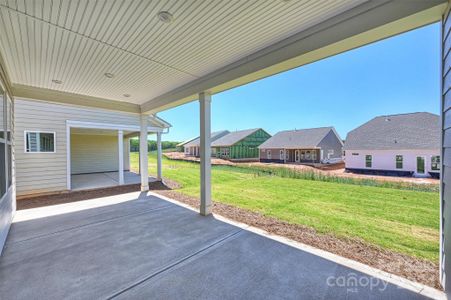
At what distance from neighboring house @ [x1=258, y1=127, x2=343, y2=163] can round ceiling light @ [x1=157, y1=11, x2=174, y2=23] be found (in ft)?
66.1

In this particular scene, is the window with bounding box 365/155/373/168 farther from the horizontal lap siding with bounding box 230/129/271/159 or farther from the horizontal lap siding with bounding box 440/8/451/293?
the horizontal lap siding with bounding box 440/8/451/293

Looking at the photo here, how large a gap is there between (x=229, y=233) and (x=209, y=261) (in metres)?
0.89

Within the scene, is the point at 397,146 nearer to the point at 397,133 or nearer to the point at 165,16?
the point at 397,133

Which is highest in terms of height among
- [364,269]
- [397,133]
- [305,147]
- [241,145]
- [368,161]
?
[397,133]

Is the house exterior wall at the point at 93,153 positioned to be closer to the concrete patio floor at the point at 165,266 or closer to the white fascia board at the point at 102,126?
the white fascia board at the point at 102,126

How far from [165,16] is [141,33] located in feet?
1.83

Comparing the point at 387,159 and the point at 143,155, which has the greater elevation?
the point at 143,155

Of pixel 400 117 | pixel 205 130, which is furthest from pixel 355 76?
pixel 205 130

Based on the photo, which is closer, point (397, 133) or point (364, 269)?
point (364, 269)

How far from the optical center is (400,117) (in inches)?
621

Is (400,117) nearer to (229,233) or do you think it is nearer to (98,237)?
(229,233)

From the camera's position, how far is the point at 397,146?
13953 millimetres

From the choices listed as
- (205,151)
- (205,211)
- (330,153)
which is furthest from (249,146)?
(205,211)

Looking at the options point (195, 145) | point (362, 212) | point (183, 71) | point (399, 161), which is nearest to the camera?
point (183, 71)
